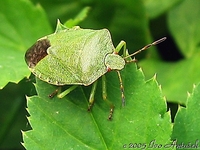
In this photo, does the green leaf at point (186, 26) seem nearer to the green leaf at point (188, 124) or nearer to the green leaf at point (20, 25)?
the green leaf at point (20, 25)

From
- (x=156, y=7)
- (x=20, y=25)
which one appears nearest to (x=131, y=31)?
(x=156, y=7)

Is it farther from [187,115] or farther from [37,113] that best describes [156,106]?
[37,113]

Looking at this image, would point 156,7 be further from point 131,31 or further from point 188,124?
point 188,124

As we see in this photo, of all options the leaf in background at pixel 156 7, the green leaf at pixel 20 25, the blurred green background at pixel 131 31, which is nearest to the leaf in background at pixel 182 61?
the blurred green background at pixel 131 31

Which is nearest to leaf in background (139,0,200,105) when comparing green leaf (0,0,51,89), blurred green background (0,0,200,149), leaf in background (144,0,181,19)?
blurred green background (0,0,200,149)

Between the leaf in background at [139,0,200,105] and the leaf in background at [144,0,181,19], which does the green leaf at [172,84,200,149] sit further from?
the leaf in background at [144,0,181,19]

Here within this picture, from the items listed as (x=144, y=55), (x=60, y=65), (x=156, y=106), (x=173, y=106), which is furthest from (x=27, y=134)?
(x=144, y=55)

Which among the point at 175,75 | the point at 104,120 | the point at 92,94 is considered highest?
the point at 92,94
